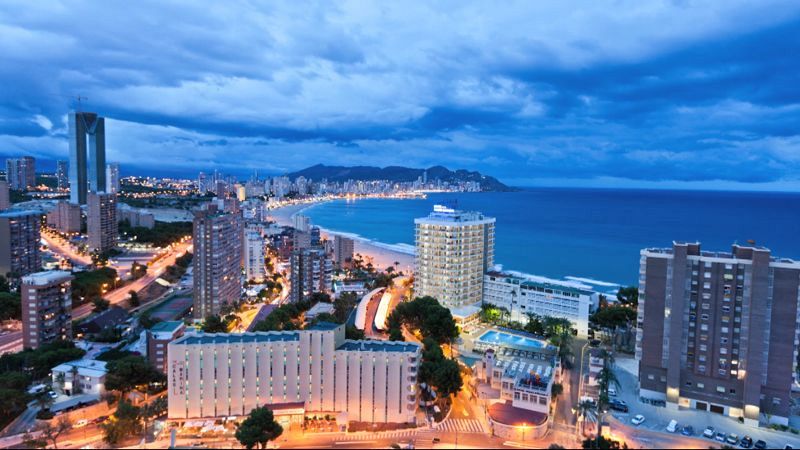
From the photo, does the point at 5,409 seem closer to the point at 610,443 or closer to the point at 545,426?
the point at 545,426

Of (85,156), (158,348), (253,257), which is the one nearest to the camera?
(158,348)

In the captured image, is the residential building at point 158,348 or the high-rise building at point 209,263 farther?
the high-rise building at point 209,263

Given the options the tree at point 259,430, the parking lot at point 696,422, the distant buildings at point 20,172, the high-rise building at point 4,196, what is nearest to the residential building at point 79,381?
the tree at point 259,430

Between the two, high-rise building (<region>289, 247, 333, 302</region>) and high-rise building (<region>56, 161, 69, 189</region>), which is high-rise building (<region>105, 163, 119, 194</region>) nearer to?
high-rise building (<region>56, 161, 69, 189</region>)

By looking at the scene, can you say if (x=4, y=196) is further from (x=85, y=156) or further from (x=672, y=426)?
(x=672, y=426)

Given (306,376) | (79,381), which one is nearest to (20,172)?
(79,381)

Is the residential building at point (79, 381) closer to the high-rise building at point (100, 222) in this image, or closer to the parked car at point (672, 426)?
the parked car at point (672, 426)

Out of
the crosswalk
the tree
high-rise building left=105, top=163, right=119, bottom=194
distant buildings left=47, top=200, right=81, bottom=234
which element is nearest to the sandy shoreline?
the crosswalk
